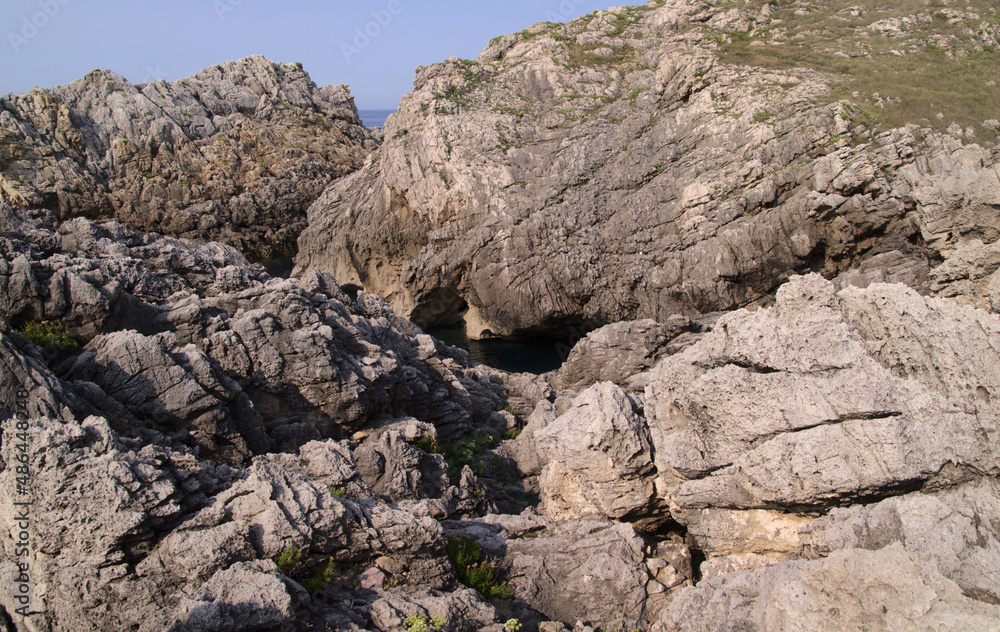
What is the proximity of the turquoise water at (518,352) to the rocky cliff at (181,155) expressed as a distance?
1259 inches

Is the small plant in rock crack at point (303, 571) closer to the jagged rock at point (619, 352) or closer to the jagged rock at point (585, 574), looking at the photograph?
the jagged rock at point (585, 574)

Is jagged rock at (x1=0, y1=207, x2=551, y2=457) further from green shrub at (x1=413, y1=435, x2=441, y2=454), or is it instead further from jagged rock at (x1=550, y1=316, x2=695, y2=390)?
jagged rock at (x1=550, y1=316, x2=695, y2=390)

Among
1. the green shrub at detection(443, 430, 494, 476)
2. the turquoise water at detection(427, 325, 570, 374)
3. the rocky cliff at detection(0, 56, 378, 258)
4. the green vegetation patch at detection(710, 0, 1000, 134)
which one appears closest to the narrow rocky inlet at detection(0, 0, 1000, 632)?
the green shrub at detection(443, 430, 494, 476)

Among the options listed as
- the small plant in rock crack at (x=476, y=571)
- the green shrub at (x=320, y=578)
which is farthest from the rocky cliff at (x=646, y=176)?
the green shrub at (x=320, y=578)

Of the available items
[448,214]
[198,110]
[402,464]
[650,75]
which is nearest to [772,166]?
[650,75]

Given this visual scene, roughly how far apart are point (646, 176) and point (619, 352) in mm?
19576

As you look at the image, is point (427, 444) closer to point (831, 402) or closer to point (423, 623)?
point (423, 623)

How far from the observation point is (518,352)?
48562 millimetres

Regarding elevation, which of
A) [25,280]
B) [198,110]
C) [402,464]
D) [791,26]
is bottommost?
[402,464]

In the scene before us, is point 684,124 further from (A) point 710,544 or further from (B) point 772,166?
(A) point 710,544

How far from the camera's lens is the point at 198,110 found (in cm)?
7094

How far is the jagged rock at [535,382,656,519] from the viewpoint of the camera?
14148mm

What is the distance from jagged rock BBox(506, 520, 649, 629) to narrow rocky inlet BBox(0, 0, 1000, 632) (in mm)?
55

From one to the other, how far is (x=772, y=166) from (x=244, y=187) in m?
55.8
